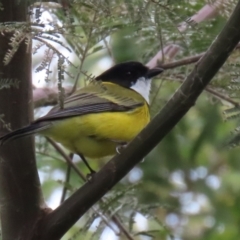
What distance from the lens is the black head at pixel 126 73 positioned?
366 centimetres

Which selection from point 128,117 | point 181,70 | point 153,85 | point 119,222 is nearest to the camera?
point 119,222

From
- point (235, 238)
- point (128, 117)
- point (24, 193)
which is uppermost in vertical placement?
point (128, 117)

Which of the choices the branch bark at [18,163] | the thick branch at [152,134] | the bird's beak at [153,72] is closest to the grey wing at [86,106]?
the bird's beak at [153,72]

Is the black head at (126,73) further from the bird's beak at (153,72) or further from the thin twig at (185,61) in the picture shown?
the thin twig at (185,61)

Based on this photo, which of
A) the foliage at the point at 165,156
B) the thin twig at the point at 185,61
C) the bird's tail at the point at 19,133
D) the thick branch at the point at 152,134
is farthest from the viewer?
the thin twig at the point at 185,61

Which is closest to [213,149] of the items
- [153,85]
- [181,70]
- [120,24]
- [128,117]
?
[153,85]

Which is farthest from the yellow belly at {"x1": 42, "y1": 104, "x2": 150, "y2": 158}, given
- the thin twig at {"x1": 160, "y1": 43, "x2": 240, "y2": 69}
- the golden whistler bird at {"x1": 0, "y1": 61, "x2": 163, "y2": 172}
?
the thin twig at {"x1": 160, "y1": 43, "x2": 240, "y2": 69}

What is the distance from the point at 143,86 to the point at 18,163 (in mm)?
1510

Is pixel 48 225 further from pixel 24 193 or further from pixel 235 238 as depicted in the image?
pixel 235 238

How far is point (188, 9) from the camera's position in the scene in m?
2.93

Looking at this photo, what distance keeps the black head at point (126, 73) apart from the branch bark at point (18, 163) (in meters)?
1.31

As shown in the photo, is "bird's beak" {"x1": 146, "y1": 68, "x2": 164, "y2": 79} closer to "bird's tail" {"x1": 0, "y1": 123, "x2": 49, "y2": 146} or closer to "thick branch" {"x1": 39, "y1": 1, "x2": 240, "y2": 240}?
"bird's tail" {"x1": 0, "y1": 123, "x2": 49, "y2": 146}

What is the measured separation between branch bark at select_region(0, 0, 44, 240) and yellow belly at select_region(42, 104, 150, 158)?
0.43 meters

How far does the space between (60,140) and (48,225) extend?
2.15ft
